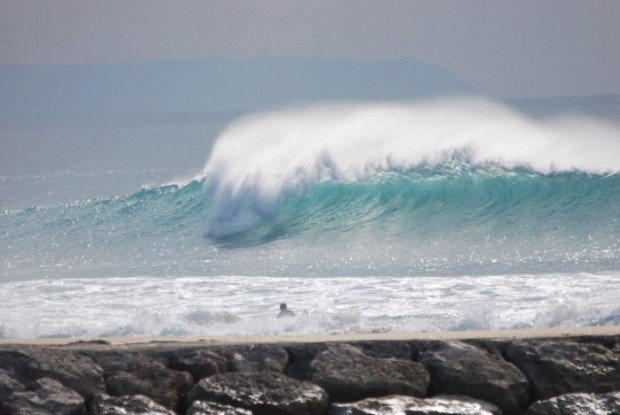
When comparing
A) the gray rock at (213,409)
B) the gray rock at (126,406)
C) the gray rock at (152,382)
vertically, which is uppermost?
the gray rock at (152,382)

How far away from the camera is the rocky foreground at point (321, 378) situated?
4234 millimetres

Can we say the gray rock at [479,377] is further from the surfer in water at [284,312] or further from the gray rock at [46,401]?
the surfer in water at [284,312]

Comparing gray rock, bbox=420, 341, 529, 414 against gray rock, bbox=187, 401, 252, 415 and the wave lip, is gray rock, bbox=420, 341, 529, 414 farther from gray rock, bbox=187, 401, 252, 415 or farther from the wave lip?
the wave lip

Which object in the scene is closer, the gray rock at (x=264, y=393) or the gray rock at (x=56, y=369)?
the gray rock at (x=264, y=393)

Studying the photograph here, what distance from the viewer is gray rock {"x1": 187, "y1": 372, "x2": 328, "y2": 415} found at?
4.23 metres

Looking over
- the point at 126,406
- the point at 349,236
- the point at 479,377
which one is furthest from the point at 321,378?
the point at 349,236

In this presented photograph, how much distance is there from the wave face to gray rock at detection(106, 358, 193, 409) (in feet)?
25.2

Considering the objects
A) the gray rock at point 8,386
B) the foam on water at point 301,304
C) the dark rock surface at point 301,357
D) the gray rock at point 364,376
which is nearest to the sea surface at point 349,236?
the foam on water at point 301,304

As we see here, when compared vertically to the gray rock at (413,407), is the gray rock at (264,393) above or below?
above

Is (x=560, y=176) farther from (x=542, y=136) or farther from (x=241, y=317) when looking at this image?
(x=241, y=317)

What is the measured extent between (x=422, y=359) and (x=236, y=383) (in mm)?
812

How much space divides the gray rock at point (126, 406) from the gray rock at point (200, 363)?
31 cm

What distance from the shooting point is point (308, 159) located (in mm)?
18891

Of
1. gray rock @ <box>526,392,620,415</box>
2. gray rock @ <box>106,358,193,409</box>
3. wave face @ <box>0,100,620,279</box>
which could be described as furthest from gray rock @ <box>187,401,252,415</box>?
wave face @ <box>0,100,620,279</box>
